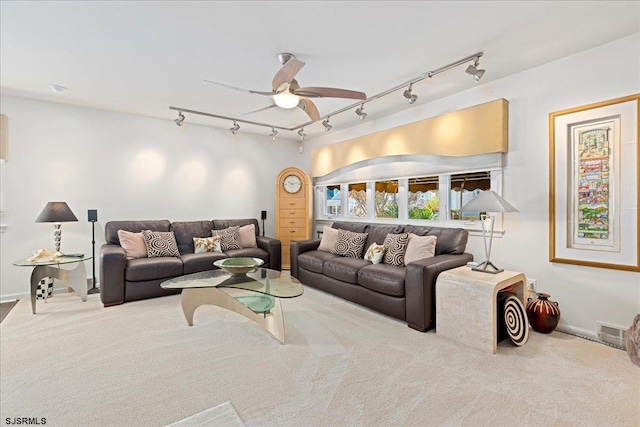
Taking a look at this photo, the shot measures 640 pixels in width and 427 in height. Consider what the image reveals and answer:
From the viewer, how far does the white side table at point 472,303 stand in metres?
2.54

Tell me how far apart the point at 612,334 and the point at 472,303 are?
1.29 meters

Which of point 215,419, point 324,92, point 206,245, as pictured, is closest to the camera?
point 215,419

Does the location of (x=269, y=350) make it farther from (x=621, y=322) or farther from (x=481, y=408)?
(x=621, y=322)

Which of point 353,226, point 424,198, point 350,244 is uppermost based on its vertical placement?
point 424,198

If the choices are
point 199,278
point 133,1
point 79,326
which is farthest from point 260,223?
point 133,1

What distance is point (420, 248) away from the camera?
3604 millimetres

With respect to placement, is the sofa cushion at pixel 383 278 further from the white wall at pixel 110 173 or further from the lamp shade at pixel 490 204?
the white wall at pixel 110 173

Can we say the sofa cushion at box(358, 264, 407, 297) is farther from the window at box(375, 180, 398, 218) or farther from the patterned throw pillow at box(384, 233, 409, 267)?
the window at box(375, 180, 398, 218)

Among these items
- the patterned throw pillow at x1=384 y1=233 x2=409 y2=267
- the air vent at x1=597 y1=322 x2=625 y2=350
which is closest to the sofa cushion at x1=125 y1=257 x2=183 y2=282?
the patterned throw pillow at x1=384 y1=233 x2=409 y2=267

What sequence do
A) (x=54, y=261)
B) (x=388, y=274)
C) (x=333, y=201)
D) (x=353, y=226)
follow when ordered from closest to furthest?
(x=388, y=274) < (x=54, y=261) < (x=353, y=226) < (x=333, y=201)

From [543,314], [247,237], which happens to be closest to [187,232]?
[247,237]

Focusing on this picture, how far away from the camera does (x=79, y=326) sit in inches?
121

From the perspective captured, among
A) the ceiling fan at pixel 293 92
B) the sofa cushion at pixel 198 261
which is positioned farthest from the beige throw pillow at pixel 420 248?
the sofa cushion at pixel 198 261

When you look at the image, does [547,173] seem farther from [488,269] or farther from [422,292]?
[422,292]
